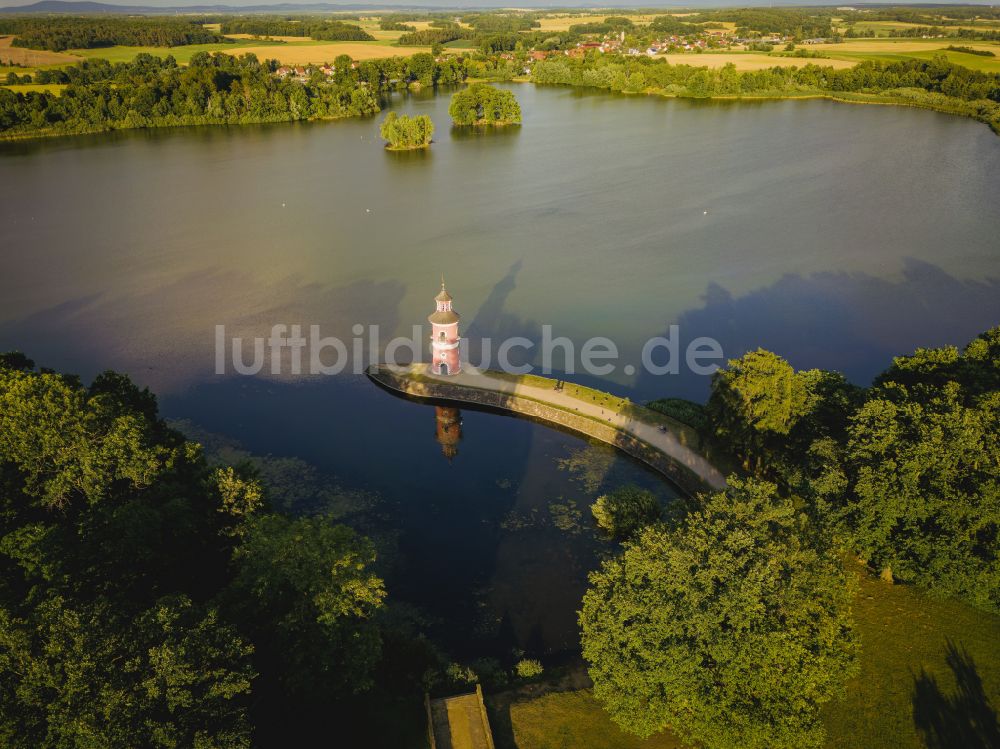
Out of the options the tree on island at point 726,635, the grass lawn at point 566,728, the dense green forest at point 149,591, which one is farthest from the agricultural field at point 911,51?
the dense green forest at point 149,591

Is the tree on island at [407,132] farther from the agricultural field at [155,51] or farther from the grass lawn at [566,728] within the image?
the agricultural field at [155,51]

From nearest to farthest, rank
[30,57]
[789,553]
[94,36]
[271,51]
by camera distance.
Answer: [789,553] < [30,57] < [94,36] < [271,51]

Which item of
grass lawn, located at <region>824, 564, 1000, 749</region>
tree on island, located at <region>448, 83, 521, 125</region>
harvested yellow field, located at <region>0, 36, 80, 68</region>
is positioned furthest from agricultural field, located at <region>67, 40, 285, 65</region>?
grass lawn, located at <region>824, 564, 1000, 749</region>

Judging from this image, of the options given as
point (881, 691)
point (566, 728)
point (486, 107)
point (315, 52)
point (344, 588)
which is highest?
point (315, 52)

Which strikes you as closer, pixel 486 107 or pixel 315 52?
pixel 486 107

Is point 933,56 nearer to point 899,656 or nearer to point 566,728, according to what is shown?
point 899,656

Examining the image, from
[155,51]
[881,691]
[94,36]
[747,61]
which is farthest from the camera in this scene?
[94,36]

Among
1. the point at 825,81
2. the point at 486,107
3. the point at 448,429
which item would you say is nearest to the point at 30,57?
the point at 486,107
